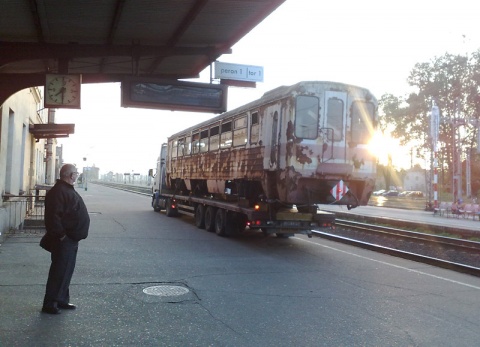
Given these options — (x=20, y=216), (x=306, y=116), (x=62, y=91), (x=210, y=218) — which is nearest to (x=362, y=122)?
(x=306, y=116)

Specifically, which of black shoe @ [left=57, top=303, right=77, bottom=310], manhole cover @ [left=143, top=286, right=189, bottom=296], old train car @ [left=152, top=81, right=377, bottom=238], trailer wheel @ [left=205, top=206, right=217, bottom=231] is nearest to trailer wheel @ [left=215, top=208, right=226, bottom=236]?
trailer wheel @ [left=205, top=206, right=217, bottom=231]

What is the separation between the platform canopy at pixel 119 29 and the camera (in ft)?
26.2

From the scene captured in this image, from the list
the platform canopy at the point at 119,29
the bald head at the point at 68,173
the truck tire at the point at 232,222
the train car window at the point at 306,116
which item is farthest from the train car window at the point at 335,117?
the bald head at the point at 68,173

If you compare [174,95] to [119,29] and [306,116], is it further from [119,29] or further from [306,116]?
[306,116]

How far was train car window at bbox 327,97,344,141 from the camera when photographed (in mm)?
11156

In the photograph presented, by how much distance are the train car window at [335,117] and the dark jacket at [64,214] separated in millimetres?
6719

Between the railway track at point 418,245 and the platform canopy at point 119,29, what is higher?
the platform canopy at point 119,29

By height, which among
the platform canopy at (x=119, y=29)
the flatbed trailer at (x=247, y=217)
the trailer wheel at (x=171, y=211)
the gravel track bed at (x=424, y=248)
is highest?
the platform canopy at (x=119, y=29)

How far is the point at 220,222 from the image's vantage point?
14641 mm

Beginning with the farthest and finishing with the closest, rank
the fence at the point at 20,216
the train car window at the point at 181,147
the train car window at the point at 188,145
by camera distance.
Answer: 1. the train car window at the point at 181,147
2. the train car window at the point at 188,145
3. the fence at the point at 20,216

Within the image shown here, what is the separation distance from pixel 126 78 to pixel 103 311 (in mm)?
5339

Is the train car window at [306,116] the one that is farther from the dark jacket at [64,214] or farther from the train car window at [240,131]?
the dark jacket at [64,214]

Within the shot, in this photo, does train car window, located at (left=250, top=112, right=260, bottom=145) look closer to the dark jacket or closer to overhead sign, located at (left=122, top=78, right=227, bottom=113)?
overhead sign, located at (left=122, top=78, right=227, bottom=113)

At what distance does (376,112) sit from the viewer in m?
11.8
